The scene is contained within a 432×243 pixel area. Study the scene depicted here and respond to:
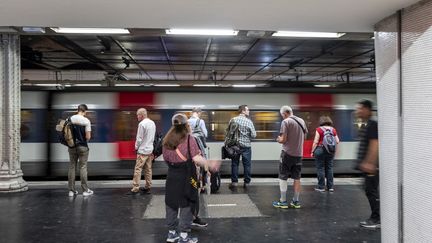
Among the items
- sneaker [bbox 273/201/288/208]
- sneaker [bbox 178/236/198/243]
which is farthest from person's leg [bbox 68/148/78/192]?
sneaker [bbox 273/201/288/208]

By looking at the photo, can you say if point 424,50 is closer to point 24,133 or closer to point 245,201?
point 245,201

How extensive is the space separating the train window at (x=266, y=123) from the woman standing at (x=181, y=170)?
18.5 feet

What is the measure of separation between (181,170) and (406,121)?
95.3 inches

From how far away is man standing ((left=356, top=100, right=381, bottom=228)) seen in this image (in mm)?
4695

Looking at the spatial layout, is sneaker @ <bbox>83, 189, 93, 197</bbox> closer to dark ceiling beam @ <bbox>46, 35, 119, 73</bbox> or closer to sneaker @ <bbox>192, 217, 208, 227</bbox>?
sneaker @ <bbox>192, 217, 208, 227</bbox>

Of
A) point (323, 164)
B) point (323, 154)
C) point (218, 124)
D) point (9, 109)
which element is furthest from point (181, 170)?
point (218, 124)

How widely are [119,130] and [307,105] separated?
4.99 metres

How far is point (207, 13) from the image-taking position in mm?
3355

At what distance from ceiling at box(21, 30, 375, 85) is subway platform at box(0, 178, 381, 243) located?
3.58 meters

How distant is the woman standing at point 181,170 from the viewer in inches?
173

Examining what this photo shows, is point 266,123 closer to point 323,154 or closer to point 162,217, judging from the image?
point 323,154

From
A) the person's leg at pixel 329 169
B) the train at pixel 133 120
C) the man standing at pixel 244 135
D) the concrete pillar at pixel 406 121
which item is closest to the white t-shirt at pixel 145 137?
the man standing at pixel 244 135

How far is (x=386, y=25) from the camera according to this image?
11.6ft

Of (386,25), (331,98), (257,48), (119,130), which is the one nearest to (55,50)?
(119,130)
